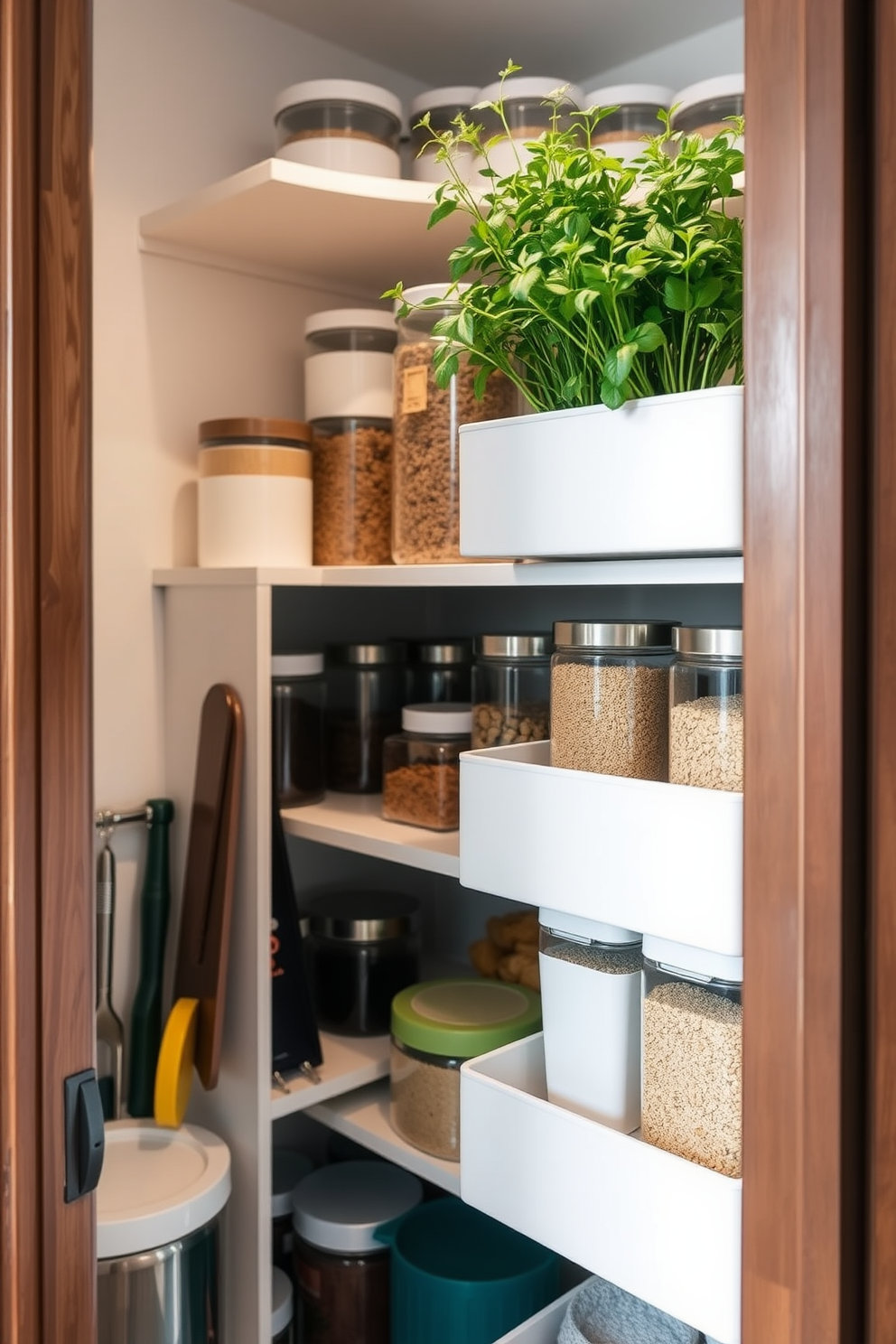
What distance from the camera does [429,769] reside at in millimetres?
1439

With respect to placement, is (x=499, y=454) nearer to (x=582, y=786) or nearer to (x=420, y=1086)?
(x=582, y=786)

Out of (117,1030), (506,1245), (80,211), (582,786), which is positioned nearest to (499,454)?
(582,786)

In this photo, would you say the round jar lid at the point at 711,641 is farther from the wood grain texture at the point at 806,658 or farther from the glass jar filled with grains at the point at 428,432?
the glass jar filled with grains at the point at 428,432

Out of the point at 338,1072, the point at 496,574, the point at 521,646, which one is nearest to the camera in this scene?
the point at 496,574

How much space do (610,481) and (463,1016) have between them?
0.83 meters

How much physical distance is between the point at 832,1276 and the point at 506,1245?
3.34 ft

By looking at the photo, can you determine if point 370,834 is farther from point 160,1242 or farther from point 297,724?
point 160,1242

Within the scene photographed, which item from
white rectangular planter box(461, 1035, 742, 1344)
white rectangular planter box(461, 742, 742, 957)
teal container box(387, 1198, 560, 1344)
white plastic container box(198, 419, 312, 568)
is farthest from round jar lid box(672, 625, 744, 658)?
teal container box(387, 1198, 560, 1344)

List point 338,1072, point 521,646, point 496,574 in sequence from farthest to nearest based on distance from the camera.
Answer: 1. point 338,1072
2. point 521,646
3. point 496,574

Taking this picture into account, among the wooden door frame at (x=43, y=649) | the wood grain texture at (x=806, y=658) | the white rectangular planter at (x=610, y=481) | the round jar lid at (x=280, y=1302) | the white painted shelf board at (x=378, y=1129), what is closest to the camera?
the wood grain texture at (x=806, y=658)

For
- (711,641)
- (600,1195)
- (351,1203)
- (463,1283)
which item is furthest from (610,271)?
(351,1203)

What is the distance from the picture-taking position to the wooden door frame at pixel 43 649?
850mm

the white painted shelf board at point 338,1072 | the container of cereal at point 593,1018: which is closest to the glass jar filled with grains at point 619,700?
the container of cereal at point 593,1018

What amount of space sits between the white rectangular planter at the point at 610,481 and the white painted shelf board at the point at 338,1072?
83 cm
